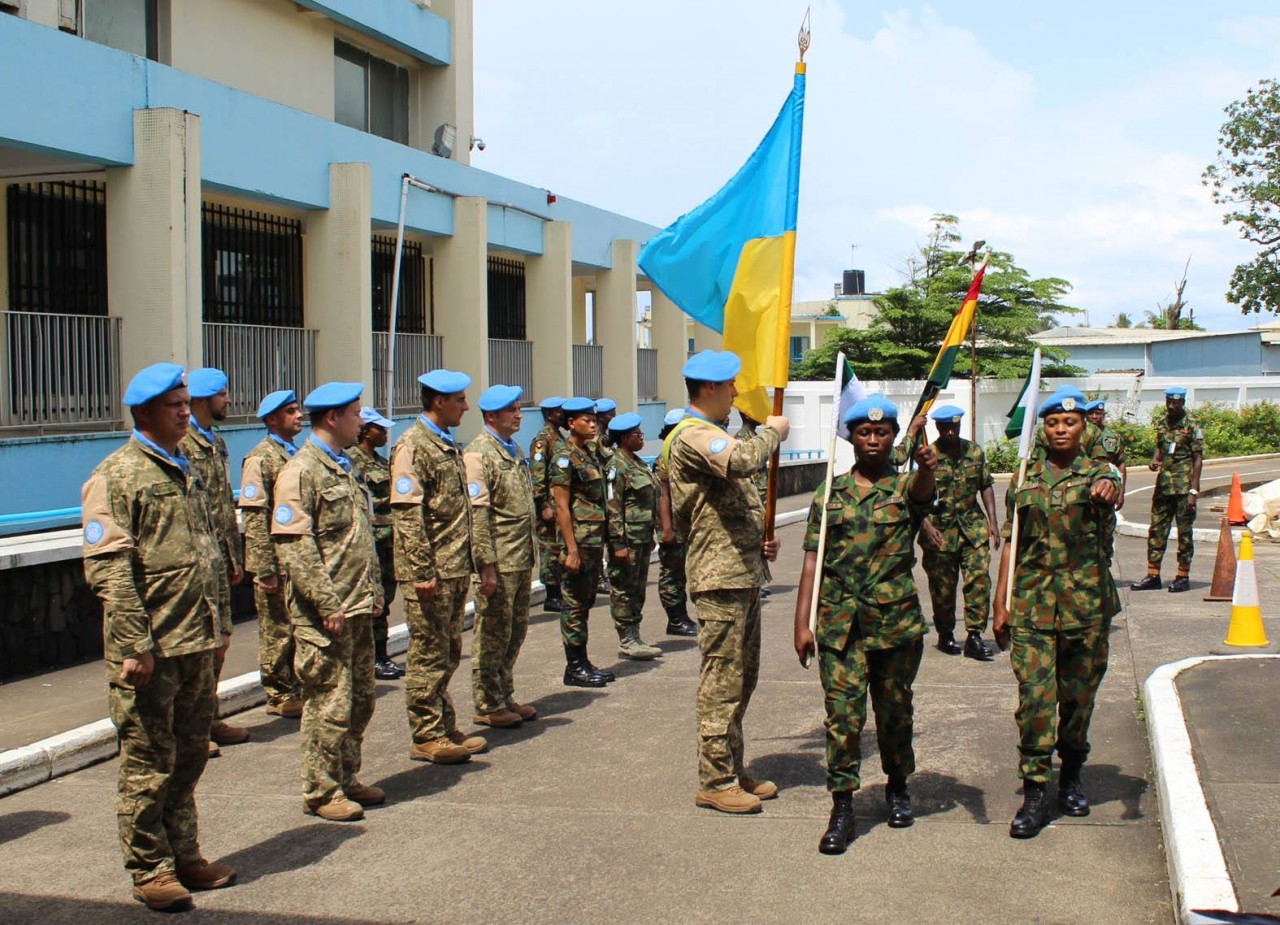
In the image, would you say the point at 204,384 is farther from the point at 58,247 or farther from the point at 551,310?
the point at 551,310

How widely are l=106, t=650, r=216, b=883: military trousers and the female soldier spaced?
2523 millimetres

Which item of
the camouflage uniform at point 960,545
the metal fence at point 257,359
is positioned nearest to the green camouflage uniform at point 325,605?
the camouflage uniform at point 960,545

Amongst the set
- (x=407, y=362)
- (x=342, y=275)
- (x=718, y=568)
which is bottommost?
(x=718, y=568)

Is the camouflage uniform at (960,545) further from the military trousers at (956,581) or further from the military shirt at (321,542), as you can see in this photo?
the military shirt at (321,542)

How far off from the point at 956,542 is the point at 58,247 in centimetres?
1036

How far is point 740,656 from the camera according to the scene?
6.20 m

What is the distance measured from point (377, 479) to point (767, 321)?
4.29 m

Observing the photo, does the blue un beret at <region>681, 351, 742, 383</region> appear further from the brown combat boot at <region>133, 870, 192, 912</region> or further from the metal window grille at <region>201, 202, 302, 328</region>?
the metal window grille at <region>201, 202, 302, 328</region>

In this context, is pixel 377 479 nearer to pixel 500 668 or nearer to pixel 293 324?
pixel 500 668

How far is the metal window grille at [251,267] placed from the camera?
16.6 m

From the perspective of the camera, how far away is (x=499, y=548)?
314 inches

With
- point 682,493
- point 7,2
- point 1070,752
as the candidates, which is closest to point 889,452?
point 682,493

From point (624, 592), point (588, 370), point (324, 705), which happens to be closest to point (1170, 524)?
point (624, 592)

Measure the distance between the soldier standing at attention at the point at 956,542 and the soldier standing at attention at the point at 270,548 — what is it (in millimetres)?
4604
